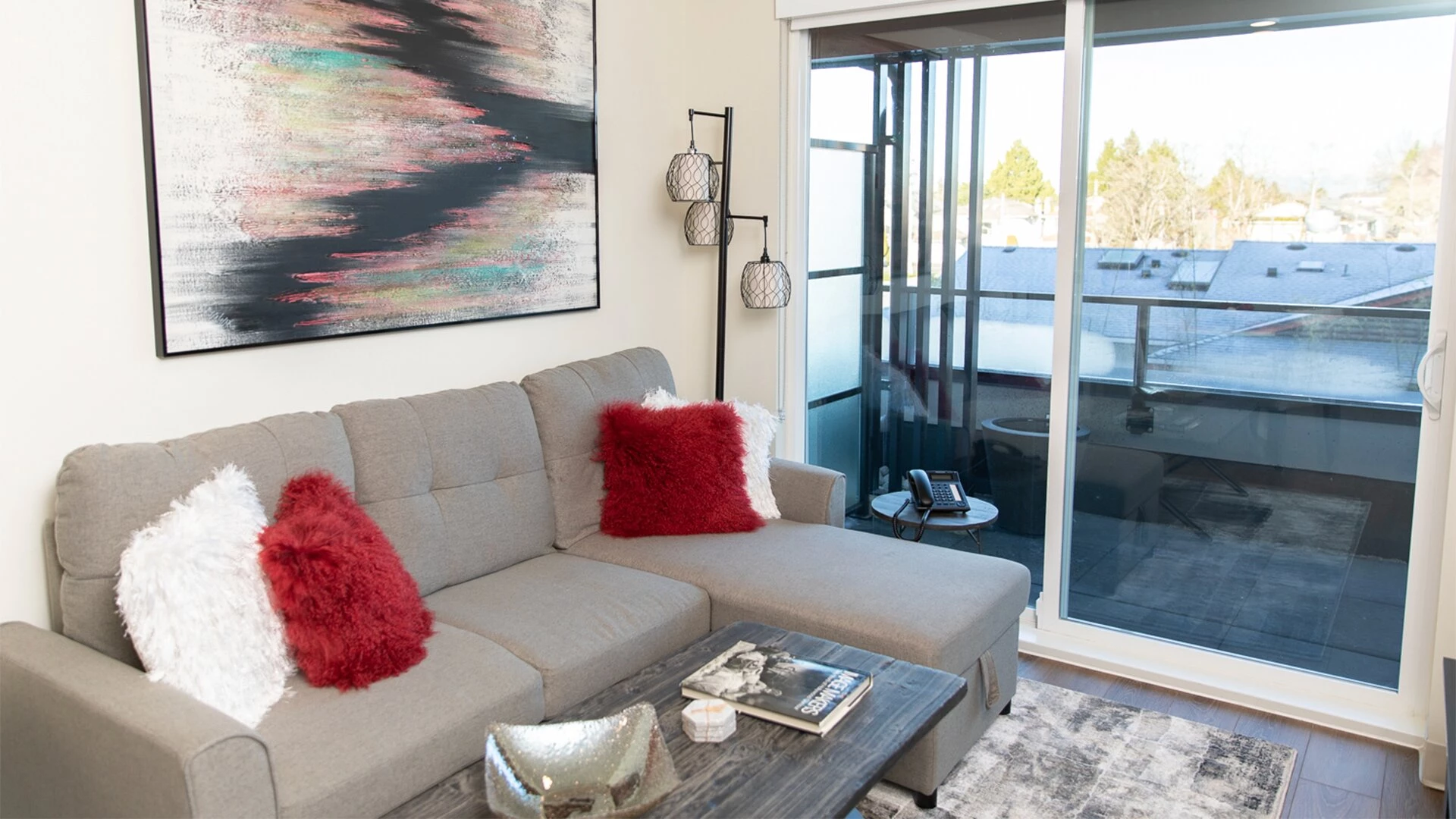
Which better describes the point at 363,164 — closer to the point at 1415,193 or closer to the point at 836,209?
the point at 836,209

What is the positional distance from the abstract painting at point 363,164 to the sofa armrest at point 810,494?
0.95 metres

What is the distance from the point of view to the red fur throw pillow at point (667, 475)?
10.8ft

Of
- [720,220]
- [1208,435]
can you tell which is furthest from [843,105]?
[1208,435]

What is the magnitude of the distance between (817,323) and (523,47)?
58.2 inches

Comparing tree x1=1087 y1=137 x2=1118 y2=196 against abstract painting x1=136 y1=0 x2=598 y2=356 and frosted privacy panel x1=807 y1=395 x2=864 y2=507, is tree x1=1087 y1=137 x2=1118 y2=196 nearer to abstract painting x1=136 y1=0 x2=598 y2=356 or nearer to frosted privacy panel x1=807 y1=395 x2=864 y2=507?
frosted privacy panel x1=807 y1=395 x2=864 y2=507

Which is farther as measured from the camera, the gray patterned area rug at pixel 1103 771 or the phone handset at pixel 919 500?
the phone handset at pixel 919 500

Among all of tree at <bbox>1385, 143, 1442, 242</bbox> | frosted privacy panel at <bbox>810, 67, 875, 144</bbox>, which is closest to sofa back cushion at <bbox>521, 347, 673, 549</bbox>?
frosted privacy panel at <bbox>810, 67, 875, 144</bbox>

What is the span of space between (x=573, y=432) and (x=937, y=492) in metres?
1.21

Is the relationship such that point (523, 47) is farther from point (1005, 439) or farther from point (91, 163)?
point (1005, 439)

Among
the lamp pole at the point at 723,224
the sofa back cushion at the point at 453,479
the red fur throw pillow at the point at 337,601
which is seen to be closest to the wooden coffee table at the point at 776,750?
the red fur throw pillow at the point at 337,601

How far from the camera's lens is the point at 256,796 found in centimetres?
180

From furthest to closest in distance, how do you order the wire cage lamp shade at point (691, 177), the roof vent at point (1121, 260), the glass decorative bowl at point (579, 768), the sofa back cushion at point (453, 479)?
the wire cage lamp shade at point (691, 177) → the roof vent at point (1121, 260) → the sofa back cushion at point (453, 479) → the glass decorative bowl at point (579, 768)

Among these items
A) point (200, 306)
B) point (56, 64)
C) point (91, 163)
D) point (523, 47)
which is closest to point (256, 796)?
point (200, 306)

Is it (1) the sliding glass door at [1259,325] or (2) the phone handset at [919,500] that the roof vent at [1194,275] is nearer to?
(1) the sliding glass door at [1259,325]
